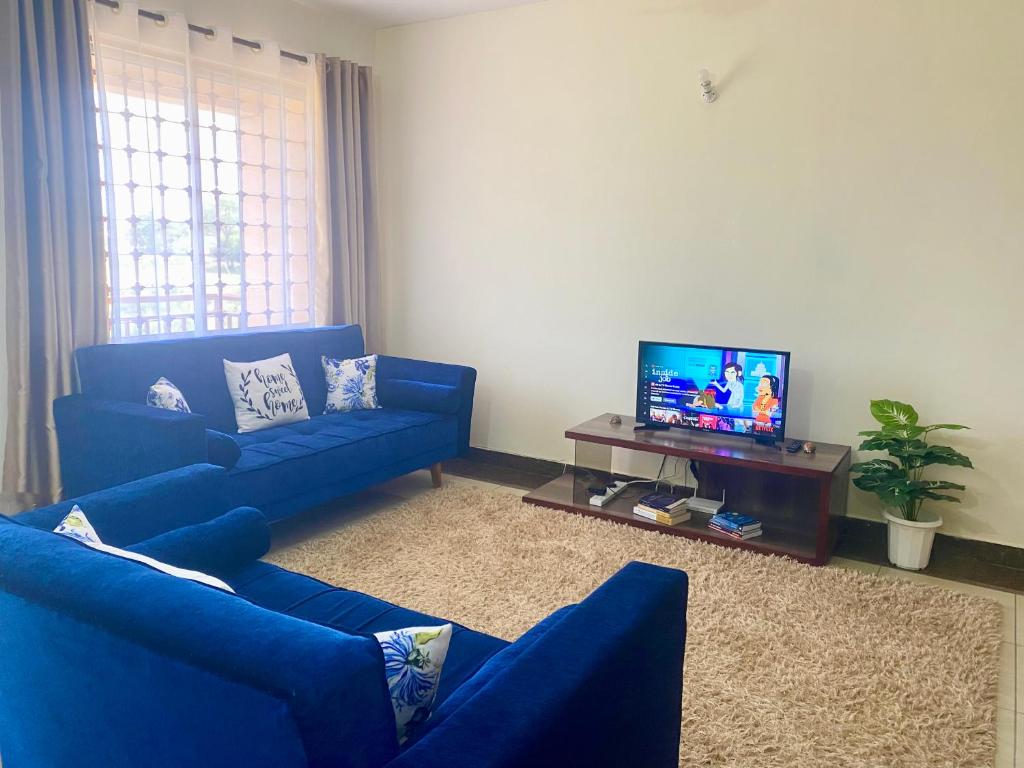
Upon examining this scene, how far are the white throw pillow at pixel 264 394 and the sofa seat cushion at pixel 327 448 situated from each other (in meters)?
0.06

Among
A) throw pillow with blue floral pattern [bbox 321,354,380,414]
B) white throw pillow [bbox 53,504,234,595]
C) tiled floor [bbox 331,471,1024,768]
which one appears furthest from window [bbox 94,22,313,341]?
white throw pillow [bbox 53,504,234,595]

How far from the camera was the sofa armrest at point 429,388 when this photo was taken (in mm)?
4406

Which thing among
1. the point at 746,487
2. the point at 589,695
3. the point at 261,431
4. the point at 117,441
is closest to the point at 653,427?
the point at 746,487

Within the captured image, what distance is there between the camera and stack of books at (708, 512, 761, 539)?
371 centimetres

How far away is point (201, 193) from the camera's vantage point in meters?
4.20

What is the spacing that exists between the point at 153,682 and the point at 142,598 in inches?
4.9

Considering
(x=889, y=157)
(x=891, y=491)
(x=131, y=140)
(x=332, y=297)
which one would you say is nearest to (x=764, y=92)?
(x=889, y=157)

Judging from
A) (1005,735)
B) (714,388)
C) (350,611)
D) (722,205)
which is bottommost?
(1005,735)

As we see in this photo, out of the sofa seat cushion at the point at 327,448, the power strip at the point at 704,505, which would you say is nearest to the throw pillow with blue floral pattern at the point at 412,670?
the sofa seat cushion at the point at 327,448

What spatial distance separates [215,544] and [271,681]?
1231 mm

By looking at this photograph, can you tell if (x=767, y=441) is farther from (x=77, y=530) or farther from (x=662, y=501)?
(x=77, y=530)

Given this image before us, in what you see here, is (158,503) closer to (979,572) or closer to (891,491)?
(891,491)

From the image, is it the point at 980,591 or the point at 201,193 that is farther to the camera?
the point at 201,193

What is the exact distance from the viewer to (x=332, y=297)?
5.00 metres
